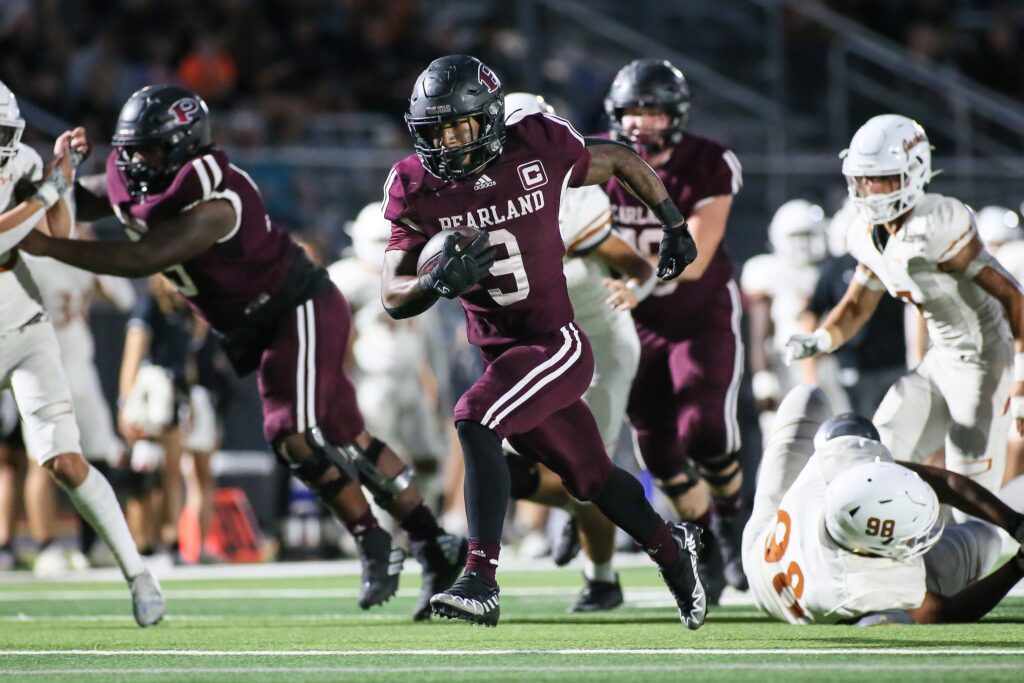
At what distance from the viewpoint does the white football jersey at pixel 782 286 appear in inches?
442

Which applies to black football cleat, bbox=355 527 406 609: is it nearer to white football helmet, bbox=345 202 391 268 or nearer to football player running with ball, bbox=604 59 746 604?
football player running with ball, bbox=604 59 746 604

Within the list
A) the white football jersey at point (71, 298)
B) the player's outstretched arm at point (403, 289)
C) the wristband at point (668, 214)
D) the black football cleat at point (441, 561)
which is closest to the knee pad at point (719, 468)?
the black football cleat at point (441, 561)

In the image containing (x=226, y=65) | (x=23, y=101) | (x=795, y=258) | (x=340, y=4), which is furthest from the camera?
(x=340, y=4)

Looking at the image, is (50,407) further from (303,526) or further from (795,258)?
(795,258)

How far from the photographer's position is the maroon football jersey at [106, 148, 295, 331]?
6.25m

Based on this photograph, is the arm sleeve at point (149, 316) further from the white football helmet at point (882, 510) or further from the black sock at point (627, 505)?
the white football helmet at point (882, 510)

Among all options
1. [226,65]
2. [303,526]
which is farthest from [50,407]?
[226,65]

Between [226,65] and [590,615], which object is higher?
[226,65]

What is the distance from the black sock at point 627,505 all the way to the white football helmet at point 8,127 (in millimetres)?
2496

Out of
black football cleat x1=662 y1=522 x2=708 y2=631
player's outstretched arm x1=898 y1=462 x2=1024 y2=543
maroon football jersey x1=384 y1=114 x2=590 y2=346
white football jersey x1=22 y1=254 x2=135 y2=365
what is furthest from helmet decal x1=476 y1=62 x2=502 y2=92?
white football jersey x1=22 y1=254 x2=135 y2=365

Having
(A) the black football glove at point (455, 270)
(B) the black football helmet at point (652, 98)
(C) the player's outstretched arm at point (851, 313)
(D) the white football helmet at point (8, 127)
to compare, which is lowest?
(C) the player's outstretched arm at point (851, 313)

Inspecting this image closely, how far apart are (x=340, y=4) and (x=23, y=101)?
3322mm

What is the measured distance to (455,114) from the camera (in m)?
5.02

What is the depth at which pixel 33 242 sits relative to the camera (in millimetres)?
6020
